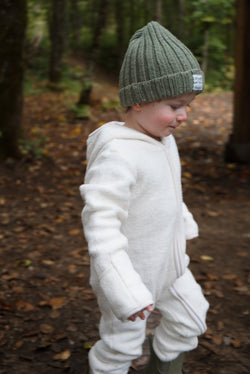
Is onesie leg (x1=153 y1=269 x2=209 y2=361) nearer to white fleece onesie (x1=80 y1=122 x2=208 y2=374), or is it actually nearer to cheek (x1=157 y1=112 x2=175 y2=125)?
white fleece onesie (x1=80 y1=122 x2=208 y2=374)

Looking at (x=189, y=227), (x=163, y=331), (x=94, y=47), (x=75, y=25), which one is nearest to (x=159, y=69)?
(x=189, y=227)

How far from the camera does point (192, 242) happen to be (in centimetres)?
486

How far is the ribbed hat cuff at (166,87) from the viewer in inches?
79.5

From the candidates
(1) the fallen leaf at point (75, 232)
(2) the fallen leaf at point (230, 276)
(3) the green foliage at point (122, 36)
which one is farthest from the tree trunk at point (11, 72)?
(3) the green foliage at point (122, 36)

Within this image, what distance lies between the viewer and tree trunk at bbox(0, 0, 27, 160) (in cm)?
629

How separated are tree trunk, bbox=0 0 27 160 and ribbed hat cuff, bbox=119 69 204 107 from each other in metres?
4.82

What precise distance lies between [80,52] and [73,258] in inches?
670

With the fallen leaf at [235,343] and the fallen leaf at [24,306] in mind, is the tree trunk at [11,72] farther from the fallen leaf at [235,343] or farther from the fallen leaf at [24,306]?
the fallen leaf at [235,343]

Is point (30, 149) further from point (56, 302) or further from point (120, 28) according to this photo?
point (120, 28)

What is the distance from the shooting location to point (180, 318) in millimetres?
2340

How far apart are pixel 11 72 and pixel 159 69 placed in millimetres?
4925

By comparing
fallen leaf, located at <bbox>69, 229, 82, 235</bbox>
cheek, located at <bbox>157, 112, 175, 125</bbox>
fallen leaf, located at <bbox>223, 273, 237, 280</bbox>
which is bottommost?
fallen leaf, located at <bbox>69, 229, 82, 235</bbox>

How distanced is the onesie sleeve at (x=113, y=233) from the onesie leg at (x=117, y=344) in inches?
11.4

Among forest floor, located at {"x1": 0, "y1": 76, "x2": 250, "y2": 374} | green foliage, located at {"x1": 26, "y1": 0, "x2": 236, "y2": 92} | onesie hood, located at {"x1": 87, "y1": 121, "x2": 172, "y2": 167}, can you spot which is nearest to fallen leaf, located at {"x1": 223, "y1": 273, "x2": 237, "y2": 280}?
forest floor, located at {"x1": 0, "y1": 76, "x2": 250, "y2": 374}
